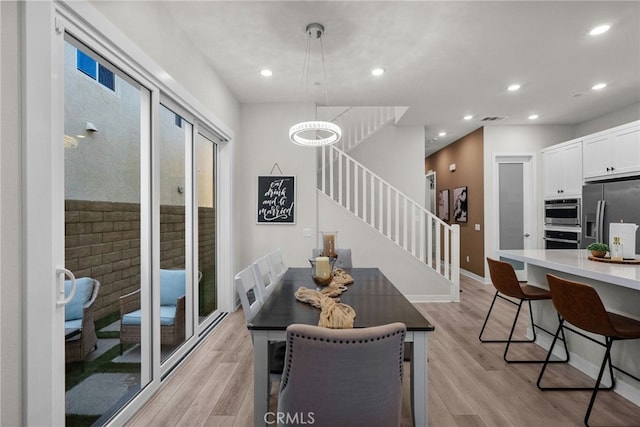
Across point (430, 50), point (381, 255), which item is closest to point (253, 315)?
point (430, 50)

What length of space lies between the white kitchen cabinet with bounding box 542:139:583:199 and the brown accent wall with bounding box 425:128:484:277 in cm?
101

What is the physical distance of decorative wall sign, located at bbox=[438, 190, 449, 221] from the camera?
23.5 feet

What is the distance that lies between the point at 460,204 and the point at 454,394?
16.3 feet

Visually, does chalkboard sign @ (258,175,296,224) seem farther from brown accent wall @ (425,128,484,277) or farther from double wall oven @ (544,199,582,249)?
double wall oven @ (544,199,582,249)

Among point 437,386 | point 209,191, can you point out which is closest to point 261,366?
point 437,386

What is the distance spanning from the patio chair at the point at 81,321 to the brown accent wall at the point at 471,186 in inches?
229

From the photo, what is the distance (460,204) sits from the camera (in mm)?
6449

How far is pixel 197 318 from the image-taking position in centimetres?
300

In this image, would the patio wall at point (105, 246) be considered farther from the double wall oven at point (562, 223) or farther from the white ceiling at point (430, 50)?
the double wall oven at point (562, 223)

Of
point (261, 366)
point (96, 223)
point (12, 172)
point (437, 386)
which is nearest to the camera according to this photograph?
point (12, 172)

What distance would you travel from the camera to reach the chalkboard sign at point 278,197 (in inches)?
171

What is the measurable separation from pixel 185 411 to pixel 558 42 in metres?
4.29

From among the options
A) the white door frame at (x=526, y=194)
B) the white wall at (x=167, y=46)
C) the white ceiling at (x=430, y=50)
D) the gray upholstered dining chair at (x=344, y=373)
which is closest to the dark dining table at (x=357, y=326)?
the gray upholstered dining chair at (x=344, y=373)

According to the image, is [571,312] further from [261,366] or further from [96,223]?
[96,223]
